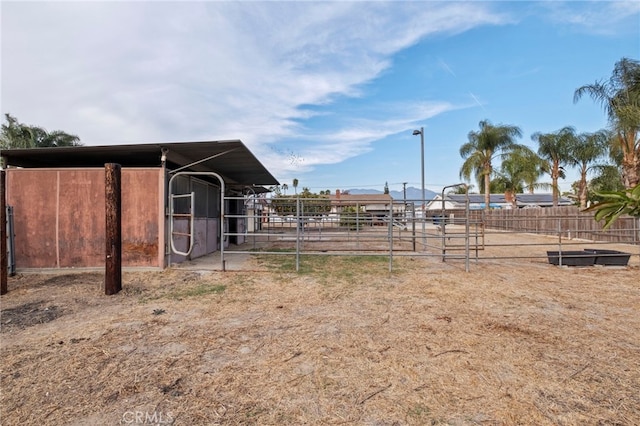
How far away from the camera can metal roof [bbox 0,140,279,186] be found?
631cm

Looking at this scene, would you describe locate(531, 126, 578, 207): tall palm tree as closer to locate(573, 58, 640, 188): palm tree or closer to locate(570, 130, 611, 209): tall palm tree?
locate(570, 130, 611, 209): tall palm tree

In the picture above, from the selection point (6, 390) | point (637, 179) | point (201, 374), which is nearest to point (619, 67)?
point (637, 179)

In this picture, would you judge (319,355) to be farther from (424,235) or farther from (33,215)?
(33,215)

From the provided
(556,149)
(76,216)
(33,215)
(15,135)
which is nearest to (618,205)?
(76,216)

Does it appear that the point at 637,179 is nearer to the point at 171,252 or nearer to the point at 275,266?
the point at 275,266

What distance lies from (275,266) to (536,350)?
5192 millimetres

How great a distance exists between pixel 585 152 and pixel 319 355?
24.9 meters

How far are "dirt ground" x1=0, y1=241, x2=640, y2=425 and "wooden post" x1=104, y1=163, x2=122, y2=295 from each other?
268 mm

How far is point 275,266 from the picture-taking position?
279 inches

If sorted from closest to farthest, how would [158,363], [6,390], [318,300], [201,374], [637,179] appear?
[6,390] → [201,374] → [158,363] → [318,300] → [637,179]

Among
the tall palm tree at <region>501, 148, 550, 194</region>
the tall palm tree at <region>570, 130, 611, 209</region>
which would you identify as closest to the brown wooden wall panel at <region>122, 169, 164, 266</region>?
the tall palm tree at <region>570, 130, 611, 209</region>

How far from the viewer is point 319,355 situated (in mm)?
2732

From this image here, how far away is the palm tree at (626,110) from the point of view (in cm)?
1205

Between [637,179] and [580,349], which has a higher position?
[637,179]
